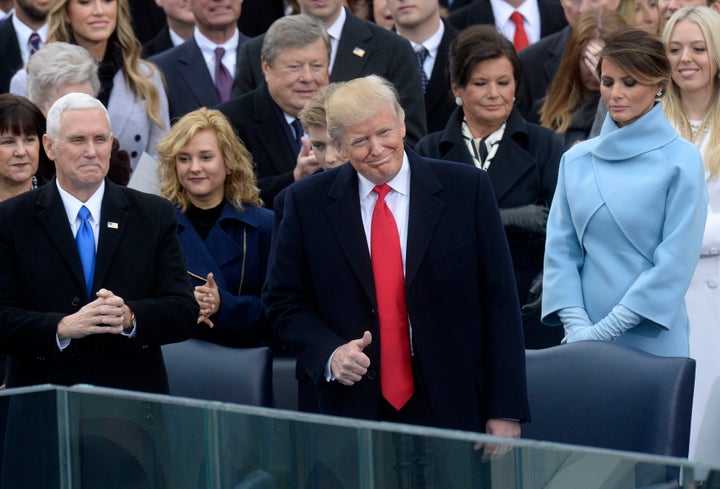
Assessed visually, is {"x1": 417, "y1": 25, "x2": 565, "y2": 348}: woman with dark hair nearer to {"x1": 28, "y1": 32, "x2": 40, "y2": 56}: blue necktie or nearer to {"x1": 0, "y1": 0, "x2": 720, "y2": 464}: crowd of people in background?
{"x1": 0, "y1": 0, "x2": 720, "y2": 464}: crowd of people in background

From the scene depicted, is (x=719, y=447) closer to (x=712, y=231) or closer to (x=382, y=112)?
(x=712, y=231)

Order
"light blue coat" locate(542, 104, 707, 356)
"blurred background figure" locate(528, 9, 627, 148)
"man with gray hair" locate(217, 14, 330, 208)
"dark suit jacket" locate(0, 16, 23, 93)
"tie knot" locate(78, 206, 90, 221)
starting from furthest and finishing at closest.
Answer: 1. "dark suit jacket" locate(0, 16, 23, 93)
2. "blurred background figure" locate(528, 9, 627, 148)
3. "man with gray hair" locate(217, 14, 330, 208)
4. "light blue coat" locate(542, 104, 707, 356)
5. "tie knot" locate(78, 206, 90, 221)

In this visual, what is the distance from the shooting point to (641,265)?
498cm

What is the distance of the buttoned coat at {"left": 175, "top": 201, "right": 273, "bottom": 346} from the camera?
561 centimetres

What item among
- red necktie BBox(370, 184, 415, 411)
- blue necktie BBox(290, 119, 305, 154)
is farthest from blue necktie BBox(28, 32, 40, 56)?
red necktie BBox(370, 184, 415, 411)

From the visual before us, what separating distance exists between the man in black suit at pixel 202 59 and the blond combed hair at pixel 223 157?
3.89 feet

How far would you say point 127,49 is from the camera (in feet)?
22.7

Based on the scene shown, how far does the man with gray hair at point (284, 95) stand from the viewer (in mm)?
6367

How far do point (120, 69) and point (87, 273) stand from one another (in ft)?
8.20

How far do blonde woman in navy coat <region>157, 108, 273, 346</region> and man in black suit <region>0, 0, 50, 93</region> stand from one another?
1.82 m

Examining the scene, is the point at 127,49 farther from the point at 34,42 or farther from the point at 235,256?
the point at 235,256

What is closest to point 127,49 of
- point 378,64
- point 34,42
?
point 34,42

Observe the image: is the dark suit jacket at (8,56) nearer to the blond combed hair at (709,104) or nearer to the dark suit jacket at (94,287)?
the dark suit jacket at (94,287)

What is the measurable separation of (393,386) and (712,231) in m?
1.70
